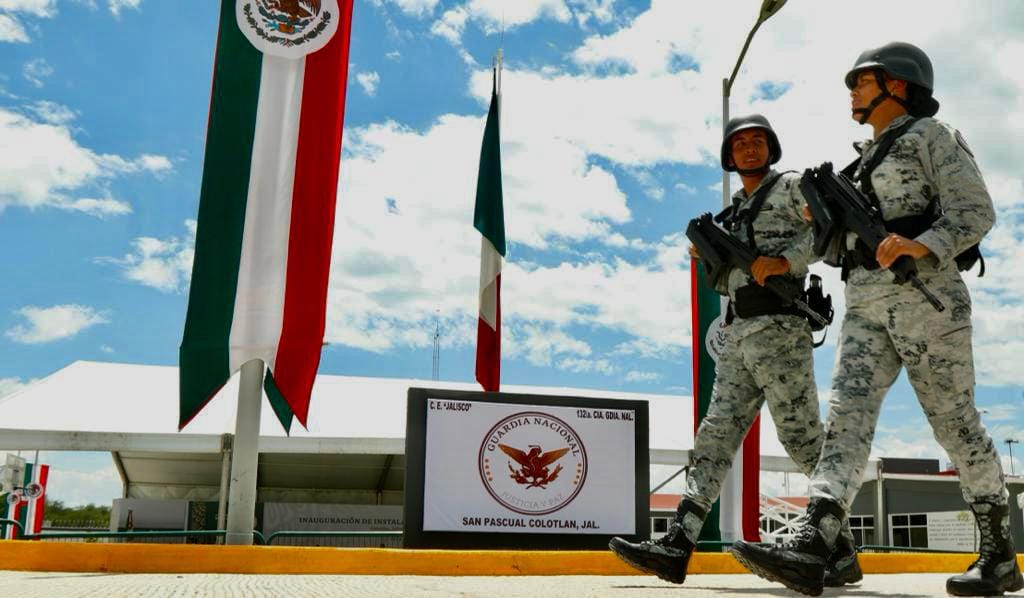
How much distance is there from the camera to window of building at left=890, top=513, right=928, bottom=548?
30.6 metres

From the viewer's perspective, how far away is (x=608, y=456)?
6.07m

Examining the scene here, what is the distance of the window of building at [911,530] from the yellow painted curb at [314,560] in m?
28.8

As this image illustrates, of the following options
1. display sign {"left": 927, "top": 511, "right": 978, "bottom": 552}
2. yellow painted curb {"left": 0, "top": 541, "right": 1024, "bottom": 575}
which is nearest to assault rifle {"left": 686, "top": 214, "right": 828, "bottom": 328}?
yellow painted curb {"left": 0, "top": 541, "right": 1024, "bottom": 575}

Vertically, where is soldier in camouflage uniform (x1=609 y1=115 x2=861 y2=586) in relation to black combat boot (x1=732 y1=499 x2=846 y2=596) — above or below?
above

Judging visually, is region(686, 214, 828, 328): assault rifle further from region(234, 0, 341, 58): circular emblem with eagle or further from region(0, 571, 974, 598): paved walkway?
region(234, 0, 341, 58): circular emblem with eagle

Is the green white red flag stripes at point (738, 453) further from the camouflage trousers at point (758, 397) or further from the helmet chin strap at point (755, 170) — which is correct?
the camouflage trousers at point (758, 397)

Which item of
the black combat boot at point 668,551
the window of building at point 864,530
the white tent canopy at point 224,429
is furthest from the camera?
the window of building at point 864,530

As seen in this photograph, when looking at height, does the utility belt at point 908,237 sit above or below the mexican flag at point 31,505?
above

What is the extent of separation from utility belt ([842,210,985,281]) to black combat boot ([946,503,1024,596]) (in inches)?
29.8

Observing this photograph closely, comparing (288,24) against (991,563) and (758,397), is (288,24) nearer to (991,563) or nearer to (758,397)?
(758,397)

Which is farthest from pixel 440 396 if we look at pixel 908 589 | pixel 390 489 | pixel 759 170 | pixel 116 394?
pixel 390 489

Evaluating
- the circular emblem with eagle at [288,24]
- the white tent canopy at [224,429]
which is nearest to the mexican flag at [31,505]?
the white tent canopy at [224,429]

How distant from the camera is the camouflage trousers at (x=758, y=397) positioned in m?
3.43

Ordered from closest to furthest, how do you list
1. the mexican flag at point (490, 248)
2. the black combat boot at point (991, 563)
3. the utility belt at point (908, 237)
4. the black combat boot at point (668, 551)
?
1. the black combat boot at point (991, 563)
2. the utility belt at point (908, 237)
3. the black combat boot at point (668, 551)
4. the mexican flag at point (490, 248)
